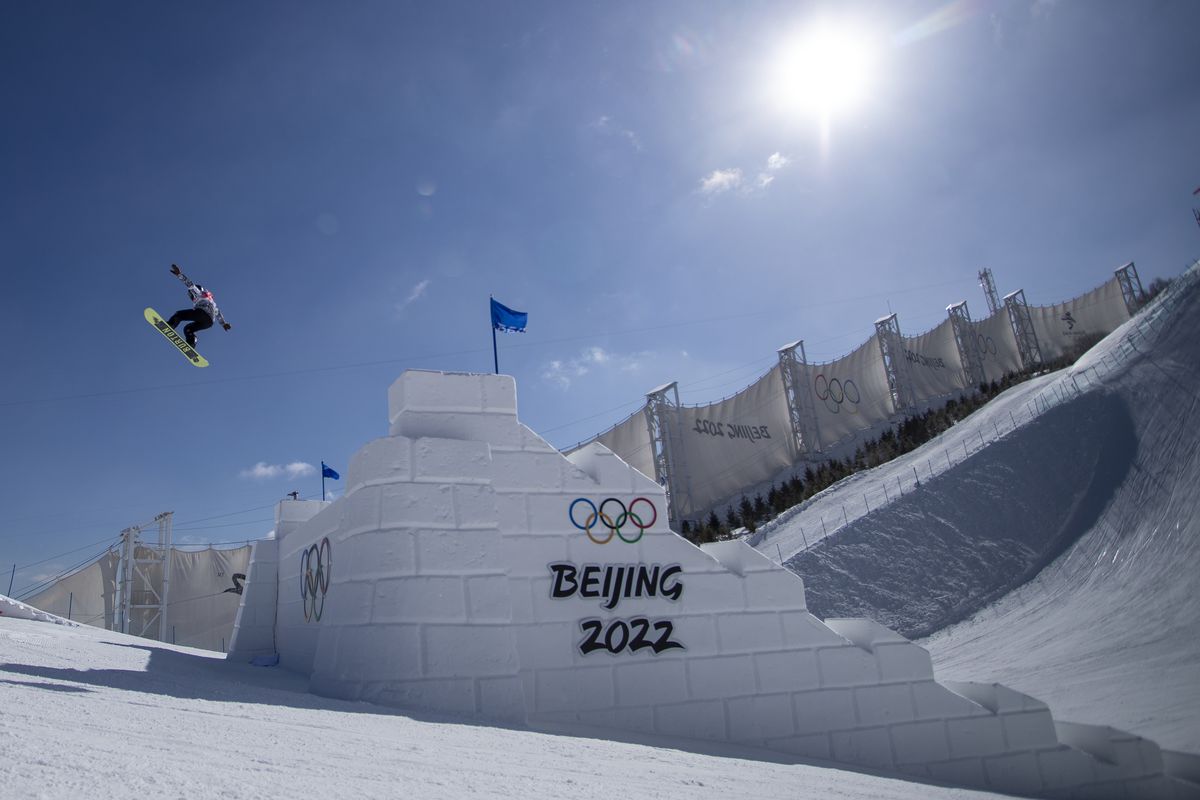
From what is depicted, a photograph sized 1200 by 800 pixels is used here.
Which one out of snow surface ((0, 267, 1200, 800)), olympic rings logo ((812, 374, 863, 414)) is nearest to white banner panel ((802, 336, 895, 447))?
olympic rings logo ((812, 374, 863, 414))

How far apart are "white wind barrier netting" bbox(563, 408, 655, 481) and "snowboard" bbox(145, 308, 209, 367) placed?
20.5 metres

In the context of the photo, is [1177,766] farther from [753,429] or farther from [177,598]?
[177,598]

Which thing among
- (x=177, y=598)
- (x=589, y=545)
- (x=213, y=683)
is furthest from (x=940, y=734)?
(x=177, y=598)

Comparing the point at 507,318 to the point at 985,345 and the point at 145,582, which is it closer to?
the point at 145,582

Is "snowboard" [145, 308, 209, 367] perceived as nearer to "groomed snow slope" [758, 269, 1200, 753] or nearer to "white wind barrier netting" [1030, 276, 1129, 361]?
"groomed snow slope" [758, 269, 1200, 753]

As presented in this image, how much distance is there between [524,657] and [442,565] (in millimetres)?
1461

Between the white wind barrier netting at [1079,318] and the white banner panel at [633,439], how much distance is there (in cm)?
3583

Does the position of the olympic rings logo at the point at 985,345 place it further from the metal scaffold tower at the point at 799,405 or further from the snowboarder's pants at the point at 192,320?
the snowboarder's pants at the point at 192,320

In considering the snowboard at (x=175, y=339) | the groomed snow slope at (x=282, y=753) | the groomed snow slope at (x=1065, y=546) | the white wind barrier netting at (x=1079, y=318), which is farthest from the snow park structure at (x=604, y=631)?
the white wind barrier netting at (x=1079, y=318)

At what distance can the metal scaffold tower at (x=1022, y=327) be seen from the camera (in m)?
50.4

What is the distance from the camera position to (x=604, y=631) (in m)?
8.74

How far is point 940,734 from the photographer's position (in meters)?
9.26

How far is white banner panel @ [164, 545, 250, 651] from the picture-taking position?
31.0 m

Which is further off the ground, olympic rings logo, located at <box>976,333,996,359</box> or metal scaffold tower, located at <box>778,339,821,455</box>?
olympic rings logo, located at <box>976,333,996,359</box>
